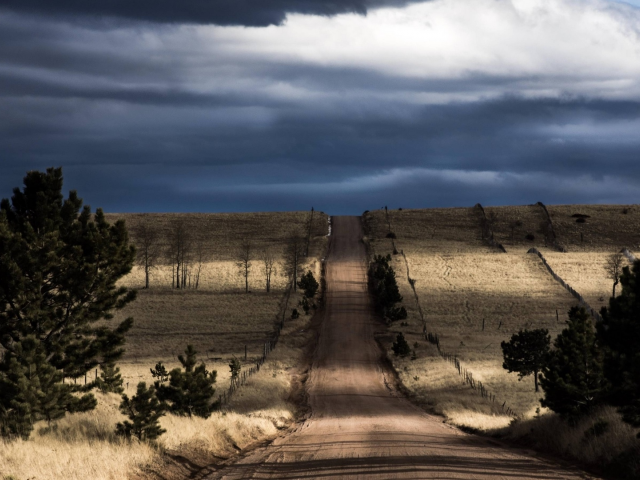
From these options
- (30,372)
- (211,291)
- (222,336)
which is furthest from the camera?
(211,291)

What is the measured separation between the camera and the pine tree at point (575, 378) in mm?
21828

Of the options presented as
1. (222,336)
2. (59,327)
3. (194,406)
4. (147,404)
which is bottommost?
(222,336)

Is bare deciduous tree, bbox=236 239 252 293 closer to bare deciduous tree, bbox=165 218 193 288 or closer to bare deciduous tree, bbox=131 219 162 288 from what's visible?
bare deciduous tree, bbox=165 218 193 288

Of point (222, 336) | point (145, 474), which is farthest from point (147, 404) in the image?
point (222, 336)

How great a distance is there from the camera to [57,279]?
19266 mm

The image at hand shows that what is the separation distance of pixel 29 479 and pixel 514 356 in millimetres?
41423

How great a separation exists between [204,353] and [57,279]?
1749 inches

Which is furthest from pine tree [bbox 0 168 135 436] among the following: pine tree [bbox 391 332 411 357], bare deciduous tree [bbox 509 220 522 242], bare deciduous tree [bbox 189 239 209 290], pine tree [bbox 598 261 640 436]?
bare deciduous tree [bbox 509 220 522 242]

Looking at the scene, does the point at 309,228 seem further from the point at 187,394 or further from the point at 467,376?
the point at 187,394

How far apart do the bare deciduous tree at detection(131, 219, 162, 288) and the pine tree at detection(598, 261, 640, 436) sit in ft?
270

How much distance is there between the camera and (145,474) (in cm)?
1412

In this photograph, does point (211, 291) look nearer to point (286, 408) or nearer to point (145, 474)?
point (286, 408)

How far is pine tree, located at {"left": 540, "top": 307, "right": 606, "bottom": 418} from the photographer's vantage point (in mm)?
21828

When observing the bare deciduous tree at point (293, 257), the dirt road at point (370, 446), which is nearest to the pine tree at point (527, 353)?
the dirt road at point (370, 446)
